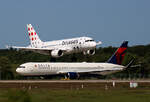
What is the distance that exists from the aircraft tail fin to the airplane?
41.7 feet

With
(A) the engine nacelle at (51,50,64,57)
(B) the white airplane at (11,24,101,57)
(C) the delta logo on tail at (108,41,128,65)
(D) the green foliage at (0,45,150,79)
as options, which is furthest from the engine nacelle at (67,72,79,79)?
(C) the delta logo on tail at (108,41,128,65)

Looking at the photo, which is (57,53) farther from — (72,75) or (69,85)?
(69,85)

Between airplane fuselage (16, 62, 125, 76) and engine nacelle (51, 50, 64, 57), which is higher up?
engine nacelle (51, 50, 64, 57)

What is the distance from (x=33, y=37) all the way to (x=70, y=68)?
19.1 meters

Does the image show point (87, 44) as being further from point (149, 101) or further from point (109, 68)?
point (149, 101)

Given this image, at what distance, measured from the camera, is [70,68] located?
91312 millimetres

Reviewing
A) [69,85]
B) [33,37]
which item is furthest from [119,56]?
[69,85]

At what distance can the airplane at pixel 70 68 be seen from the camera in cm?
8269

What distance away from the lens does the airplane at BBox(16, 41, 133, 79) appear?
82688mm

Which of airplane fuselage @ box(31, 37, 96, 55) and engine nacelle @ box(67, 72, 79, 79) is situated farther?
airplane fuselage @ box(31, 37, 96, 55)

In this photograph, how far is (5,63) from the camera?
343 ft

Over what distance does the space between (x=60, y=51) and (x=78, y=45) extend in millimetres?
4165

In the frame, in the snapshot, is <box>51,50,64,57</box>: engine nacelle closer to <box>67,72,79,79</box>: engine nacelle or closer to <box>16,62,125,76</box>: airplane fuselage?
<box>16,62,125,76</box>: airplane fuselage

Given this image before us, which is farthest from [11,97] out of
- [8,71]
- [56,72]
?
[8,71]
